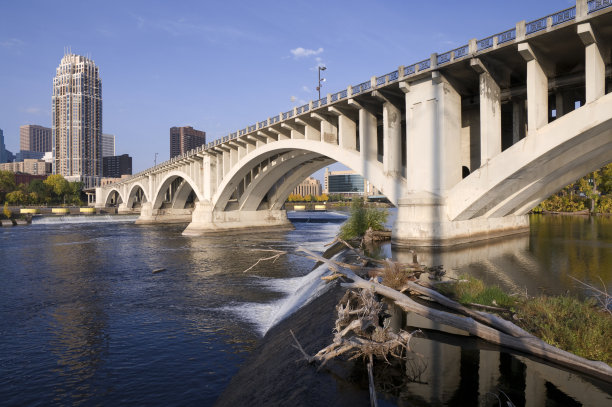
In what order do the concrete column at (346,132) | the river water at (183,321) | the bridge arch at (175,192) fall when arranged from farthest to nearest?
1. the bridge arch at (175,192)
2. the concrete column at (346,132)
3. the river water at (183,321)

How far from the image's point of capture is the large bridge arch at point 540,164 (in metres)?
17.1

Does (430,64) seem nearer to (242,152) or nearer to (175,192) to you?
(242,152)

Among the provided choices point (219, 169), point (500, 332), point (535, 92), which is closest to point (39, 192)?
point (219, 169)

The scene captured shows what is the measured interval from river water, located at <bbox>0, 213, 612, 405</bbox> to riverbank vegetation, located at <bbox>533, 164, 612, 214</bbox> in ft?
115

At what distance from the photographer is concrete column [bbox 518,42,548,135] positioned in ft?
62.6

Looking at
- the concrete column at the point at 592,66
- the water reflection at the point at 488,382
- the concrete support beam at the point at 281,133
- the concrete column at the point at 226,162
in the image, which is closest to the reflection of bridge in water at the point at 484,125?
the concrete column at the point at 592,66

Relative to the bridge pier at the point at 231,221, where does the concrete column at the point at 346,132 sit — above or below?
above

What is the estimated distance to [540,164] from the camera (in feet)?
66.4

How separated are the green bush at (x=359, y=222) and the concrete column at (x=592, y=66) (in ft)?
48.8

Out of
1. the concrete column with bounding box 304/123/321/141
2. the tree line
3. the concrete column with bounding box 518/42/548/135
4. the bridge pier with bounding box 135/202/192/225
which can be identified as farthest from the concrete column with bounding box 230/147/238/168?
the tree line

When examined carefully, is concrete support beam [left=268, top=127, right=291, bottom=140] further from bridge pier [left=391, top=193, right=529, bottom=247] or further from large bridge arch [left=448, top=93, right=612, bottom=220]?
large bridge arch [left=448, top=93, right=612, bottom=220]

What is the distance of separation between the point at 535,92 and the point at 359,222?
13720mm

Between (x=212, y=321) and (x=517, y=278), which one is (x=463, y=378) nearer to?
(x=212, y=321)

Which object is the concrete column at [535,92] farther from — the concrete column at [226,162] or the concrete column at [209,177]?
the concrete column at [209,177]
